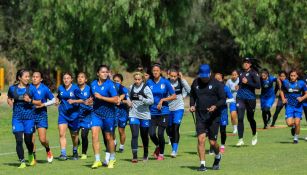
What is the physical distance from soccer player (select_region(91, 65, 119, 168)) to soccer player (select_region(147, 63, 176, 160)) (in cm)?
184

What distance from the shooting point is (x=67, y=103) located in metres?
19.1

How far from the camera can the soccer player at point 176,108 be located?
19672mm

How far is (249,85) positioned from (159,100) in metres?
3.88

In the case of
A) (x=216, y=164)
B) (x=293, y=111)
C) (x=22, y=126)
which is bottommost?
(x=216, y=164)

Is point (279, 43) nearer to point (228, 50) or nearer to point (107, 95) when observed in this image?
point (228, 50)

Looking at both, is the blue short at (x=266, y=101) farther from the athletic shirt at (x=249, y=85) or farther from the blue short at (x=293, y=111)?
the athletic shirt at (x=249, y=85)

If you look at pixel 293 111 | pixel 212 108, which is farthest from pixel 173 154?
pixel 293 111

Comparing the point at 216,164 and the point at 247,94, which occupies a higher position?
the point at 247,94

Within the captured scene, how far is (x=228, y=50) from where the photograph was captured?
69688 mm

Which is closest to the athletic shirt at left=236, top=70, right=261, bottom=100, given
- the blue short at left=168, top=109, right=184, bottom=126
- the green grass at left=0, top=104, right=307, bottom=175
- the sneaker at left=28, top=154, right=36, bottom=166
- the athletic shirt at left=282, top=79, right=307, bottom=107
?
the green grass at left=0, top=104, right=307, bottom=175

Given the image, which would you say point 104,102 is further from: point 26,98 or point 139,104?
point 26,98

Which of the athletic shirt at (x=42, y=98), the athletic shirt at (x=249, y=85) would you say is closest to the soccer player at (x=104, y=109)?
the athletic shirt at (x=42, y=98)

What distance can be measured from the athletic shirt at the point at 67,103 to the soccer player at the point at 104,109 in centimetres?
216

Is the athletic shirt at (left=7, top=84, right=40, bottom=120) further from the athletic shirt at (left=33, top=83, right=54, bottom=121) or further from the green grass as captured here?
the green grass
